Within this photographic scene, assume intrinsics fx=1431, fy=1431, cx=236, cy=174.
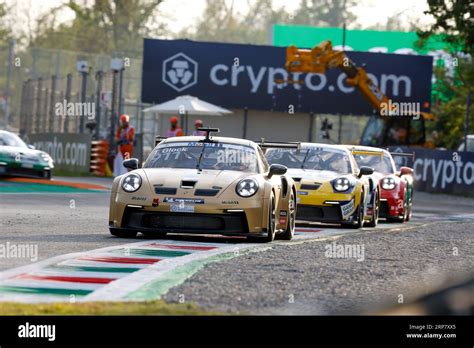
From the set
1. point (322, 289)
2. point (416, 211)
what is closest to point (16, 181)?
point (416, 211)

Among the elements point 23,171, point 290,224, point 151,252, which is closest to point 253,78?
point 23,171

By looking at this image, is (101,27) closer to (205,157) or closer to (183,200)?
(205,157)

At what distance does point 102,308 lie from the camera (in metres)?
7.58

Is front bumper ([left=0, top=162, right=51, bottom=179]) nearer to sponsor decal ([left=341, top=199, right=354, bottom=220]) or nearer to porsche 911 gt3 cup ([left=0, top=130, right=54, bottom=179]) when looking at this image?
porsche 911 gt3 cup ([left=0, top=130, right=54, bottom=179])

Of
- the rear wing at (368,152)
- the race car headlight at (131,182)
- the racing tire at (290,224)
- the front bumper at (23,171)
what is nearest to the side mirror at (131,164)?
the race car headlight at (131,182)

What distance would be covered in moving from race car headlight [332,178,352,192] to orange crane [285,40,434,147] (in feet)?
82.6

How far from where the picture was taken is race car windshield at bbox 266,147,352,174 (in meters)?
18.8

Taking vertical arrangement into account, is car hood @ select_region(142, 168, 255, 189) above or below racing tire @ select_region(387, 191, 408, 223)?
above

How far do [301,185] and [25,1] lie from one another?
6463 cm

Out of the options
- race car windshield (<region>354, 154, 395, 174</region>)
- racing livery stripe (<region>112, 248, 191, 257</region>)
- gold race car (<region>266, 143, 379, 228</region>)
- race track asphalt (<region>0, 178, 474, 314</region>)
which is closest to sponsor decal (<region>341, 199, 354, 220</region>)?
gold race car (<region>266, 143, 379, 228</region>)

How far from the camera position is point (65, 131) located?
136 ft

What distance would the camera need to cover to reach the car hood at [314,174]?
18156 millimetres
